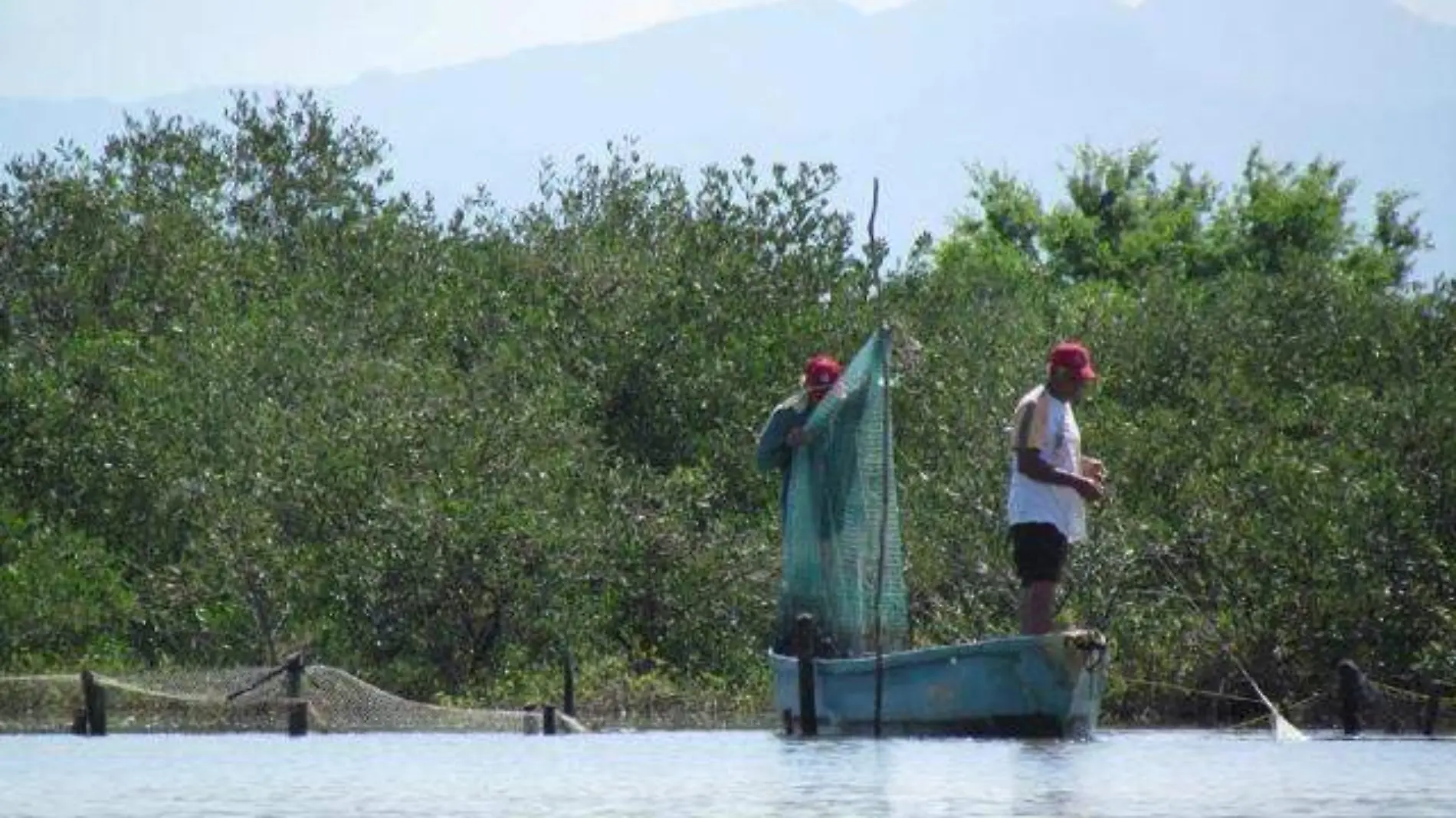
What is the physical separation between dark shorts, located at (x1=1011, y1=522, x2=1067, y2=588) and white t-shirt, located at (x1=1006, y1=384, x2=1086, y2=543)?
4 centimetres

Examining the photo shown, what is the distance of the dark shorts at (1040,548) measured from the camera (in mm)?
20844

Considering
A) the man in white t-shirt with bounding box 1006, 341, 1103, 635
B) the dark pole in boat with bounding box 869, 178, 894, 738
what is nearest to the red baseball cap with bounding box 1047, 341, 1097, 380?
the man in white t-shirt with bounding box 1006, 341, 1103, 635

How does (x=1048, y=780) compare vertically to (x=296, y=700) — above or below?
below

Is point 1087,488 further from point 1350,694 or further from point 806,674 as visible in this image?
point 1350,694

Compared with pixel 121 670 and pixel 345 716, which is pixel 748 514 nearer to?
pixel 121 670

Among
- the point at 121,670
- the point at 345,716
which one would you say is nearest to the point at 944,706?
the point at 345,716

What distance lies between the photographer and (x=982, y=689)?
2159 centimetres

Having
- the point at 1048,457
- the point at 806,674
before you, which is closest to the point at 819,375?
the point at 806,674

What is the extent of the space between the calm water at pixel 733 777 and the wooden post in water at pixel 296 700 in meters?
0.95

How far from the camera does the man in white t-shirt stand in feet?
68.0

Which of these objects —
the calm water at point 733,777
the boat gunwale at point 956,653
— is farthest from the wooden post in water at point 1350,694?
the boat gunwale at point 956,653

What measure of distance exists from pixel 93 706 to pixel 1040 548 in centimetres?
799

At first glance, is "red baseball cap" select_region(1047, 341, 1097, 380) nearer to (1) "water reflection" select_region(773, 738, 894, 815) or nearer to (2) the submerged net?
(1) "water reflection" select_region(773, 738, 894, 815)

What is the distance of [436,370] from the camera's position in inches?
1443
